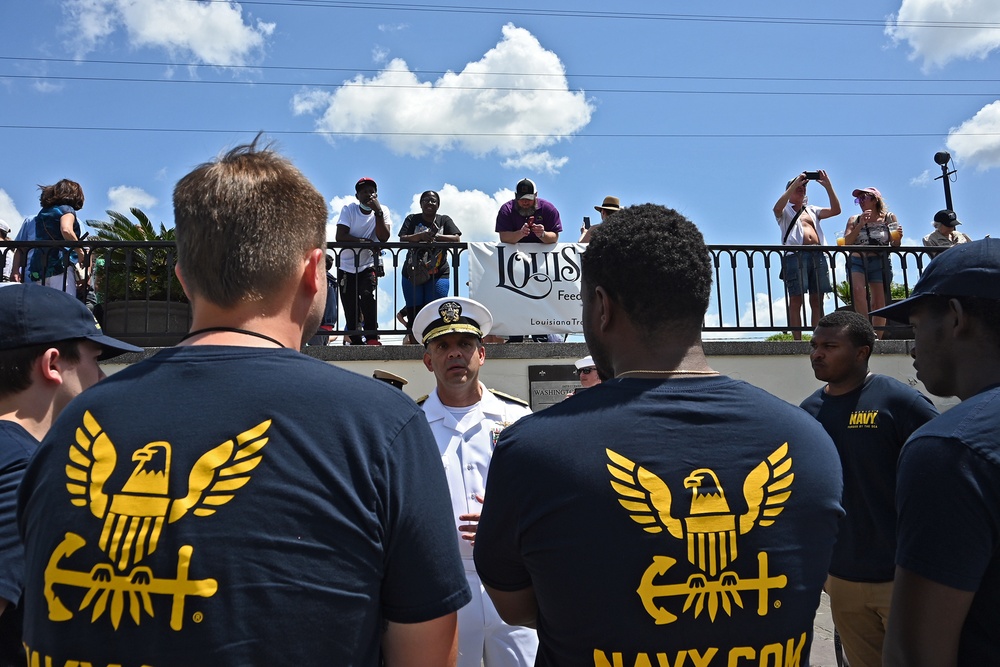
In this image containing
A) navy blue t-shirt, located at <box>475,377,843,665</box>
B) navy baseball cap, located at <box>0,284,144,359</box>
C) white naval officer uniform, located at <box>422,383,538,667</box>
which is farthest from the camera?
white naval officer uniform, located at <box>422,383,538,667</box>

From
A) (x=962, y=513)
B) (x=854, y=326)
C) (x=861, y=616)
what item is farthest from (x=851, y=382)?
(x=962, y=513)

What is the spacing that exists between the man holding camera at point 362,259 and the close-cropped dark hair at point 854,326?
523 centimetres

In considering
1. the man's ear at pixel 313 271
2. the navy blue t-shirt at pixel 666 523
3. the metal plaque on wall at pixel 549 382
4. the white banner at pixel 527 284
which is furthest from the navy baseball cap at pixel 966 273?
the white banner at pixel 527 284

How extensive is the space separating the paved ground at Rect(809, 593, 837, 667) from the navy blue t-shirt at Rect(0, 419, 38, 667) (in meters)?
4.62

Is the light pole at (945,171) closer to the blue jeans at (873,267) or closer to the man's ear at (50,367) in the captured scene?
the blue jeans at (873,267)

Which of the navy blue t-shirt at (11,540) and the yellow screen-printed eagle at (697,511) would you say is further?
the navy blue t-shirt at (11,540)

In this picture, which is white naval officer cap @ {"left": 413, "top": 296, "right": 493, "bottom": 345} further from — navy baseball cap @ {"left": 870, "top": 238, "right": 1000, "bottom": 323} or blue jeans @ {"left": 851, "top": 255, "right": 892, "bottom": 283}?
blue jeans @ {"left": 851, "top": 255, "right": 892, "bottom": 283}

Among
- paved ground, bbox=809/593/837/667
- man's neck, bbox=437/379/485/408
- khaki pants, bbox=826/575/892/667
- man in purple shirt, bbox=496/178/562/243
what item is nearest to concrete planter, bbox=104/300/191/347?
man in purple shirt, bbox=496/178/562/243

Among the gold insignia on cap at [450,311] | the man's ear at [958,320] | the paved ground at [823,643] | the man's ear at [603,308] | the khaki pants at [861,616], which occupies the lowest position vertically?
the paved ground at [823,643]

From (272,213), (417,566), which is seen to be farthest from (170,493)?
(272,213)

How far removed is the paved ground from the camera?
205 inches

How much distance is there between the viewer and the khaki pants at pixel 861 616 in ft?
13.6

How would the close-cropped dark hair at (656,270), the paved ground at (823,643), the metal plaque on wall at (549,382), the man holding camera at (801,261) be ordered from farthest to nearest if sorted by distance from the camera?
the man holding camera at (801,261), the metal plaque on wall at (549,382), the paved ground at (823,643), the close-cropped dark hair at (656,270)

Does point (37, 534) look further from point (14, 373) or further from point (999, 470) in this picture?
point (999, 470)
